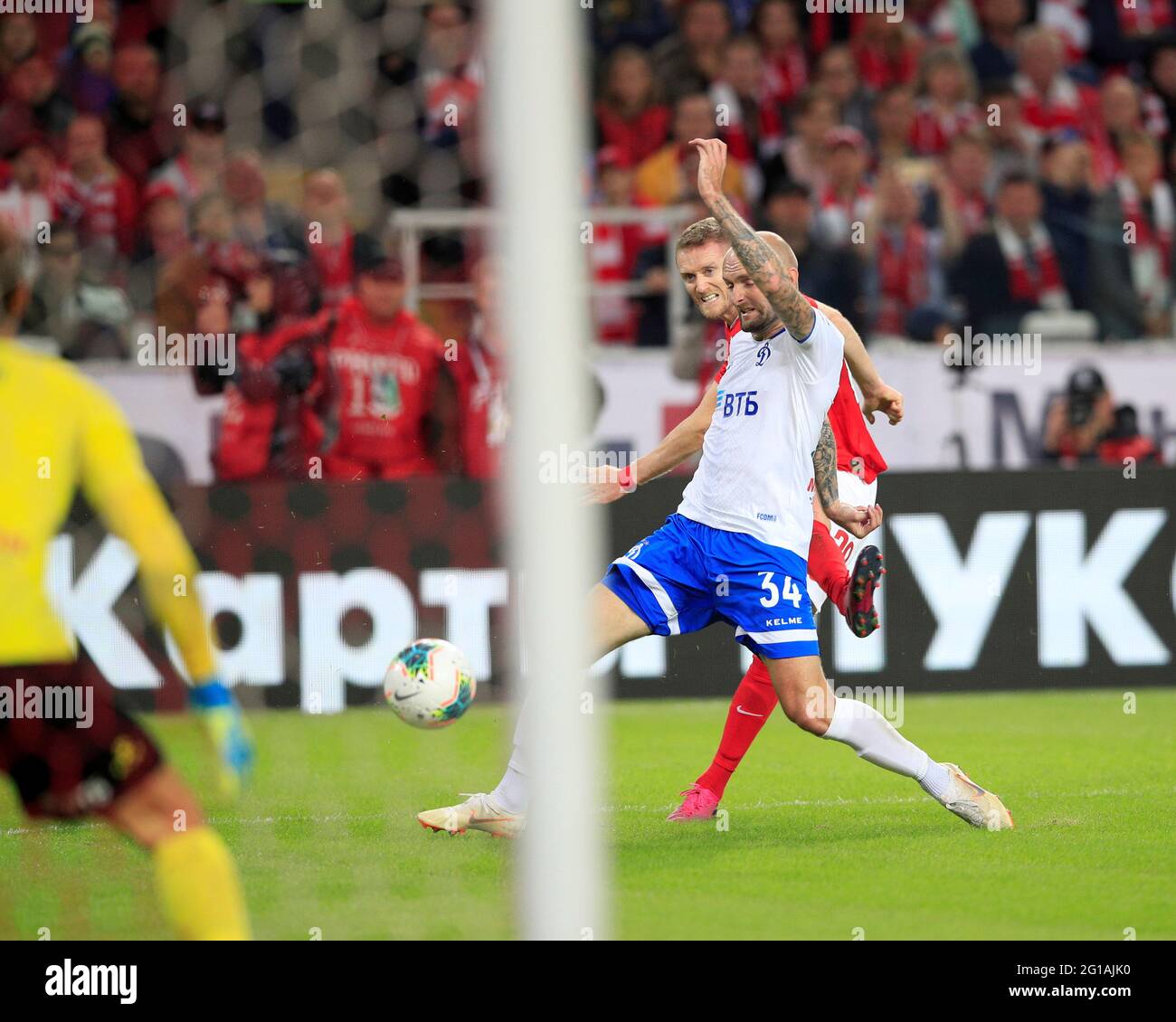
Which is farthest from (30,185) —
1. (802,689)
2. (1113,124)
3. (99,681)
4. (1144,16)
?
(1144,16)

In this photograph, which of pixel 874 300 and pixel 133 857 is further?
pixel 874 300

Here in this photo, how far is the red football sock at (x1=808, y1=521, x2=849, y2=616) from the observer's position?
6953mm

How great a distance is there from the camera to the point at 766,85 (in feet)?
41.9

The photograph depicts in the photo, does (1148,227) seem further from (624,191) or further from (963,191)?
(624,191)

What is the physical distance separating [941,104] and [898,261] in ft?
5.46

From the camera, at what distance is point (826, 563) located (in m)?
7.00

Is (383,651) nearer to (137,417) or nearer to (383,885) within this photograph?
(137,417)

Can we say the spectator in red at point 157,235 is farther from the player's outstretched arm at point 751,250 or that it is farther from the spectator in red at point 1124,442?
the spectator in red at point 1124,442

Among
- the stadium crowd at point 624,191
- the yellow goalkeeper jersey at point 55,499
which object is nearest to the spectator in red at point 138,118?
the stadium crowd at point 624,191

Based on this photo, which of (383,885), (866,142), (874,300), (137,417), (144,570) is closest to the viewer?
(144,570)

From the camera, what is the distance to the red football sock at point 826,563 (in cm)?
695

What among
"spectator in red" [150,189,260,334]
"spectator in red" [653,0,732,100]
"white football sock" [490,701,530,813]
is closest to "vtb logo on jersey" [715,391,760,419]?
"white football sock" [490,701,530,813]

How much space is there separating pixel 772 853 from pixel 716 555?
3.15ft

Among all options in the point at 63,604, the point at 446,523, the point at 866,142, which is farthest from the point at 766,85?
the point at 63,604
